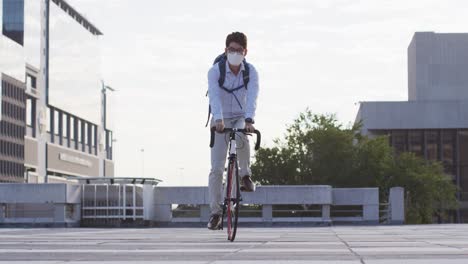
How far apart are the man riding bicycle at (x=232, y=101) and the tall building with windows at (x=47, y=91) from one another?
117 metres

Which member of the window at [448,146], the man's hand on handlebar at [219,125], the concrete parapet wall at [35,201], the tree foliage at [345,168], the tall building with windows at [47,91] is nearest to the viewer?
the man's hand on handlebar at [219,125]

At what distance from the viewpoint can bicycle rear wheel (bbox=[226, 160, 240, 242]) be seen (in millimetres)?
10977

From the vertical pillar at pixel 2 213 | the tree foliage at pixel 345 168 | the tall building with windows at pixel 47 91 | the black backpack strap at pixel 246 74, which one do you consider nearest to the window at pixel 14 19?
the tall building with windows at pixel 47 91

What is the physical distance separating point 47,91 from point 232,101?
137384 mm

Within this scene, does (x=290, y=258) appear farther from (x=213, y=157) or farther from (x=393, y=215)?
(x=393, y=215)

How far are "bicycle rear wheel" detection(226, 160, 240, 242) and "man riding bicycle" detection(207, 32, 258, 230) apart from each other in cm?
19

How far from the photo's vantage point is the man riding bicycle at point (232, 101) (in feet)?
36.6

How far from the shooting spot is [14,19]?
135500 mm

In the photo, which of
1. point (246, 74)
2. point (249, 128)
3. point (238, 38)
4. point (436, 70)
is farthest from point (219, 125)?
point (436, 70)

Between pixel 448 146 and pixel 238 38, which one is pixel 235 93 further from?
pixel 448 146

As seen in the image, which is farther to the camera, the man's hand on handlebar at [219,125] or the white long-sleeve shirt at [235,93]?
the white long-sleeve shirt at [235,93]

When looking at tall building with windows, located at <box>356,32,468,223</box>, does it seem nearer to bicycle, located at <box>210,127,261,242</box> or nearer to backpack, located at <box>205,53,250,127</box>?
backpack, located at <box>205,53,250,127</box>

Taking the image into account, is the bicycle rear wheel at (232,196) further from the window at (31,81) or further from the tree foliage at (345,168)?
the window at (31,81)

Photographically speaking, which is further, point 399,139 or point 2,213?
point 399,139
